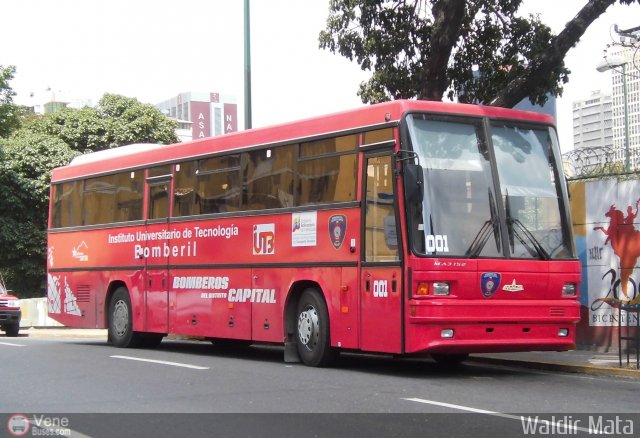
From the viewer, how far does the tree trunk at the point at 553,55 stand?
50.9 feet

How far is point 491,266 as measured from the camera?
1143cm

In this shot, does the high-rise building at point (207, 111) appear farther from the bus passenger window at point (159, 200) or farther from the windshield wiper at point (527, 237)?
the windshield wiper at point (527, 237)

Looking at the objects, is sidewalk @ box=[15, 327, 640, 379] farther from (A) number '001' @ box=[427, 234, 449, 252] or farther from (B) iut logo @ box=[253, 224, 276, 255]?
(B) iut logo @ box=[253, 224, 276, 255]

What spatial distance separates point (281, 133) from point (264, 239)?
165cm

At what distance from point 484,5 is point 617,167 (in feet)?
15.3

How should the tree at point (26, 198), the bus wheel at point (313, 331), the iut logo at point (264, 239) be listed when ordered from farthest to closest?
the tree at point (26, 198)
the iut logo at point (264, 239)
the bus wheel at point (313, 331)

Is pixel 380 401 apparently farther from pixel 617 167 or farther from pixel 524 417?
pixel 617 167

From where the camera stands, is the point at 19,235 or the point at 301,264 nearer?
the point at 301,264

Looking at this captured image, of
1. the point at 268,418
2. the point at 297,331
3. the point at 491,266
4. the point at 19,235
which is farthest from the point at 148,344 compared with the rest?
the point at 19,235

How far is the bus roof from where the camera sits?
38.9 ft

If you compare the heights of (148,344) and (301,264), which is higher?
(301,264)

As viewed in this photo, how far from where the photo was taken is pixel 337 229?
12.5 m

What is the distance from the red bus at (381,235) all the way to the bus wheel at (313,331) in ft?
0.09

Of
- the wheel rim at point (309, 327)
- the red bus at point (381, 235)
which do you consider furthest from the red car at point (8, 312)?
the wheel rim at point (309, 327)
